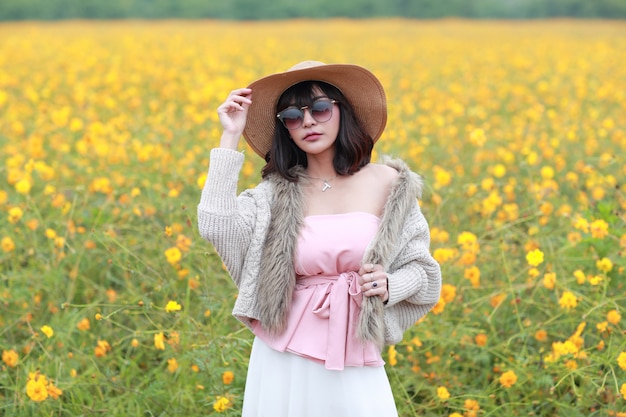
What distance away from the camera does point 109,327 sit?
127 inches

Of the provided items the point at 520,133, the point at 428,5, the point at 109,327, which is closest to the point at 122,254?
the point at 109,327

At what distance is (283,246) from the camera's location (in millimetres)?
2004

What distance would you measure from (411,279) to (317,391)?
32cm

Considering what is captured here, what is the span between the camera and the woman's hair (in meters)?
2.05

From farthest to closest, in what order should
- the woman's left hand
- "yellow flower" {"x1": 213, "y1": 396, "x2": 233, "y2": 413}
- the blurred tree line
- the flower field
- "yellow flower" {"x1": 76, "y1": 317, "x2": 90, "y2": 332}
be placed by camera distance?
the blurred tree line → "yellow flower" {"x1": 76, "y1": 317, "x2": 90, "y2": 332} → the flower field → "yellow flower" {"x1": 213, "y1": 396, "x2": 233, "y2": 413} → the woman's left hand

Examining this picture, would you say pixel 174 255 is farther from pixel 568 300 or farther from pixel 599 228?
pixel 599 228

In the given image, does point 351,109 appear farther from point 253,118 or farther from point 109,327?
point 109,327

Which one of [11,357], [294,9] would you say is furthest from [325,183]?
[294,9]

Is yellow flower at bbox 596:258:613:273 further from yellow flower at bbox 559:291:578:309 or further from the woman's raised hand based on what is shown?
the woman's raised hand

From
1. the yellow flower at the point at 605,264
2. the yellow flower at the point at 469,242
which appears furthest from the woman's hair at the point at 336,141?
the yellow flower at the point at 605,264

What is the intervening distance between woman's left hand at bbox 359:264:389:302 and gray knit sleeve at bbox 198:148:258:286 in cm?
29

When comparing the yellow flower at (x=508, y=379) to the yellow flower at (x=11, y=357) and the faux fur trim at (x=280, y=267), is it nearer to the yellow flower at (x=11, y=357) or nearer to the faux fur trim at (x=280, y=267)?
the faux fur trim at (x=280, y=267)

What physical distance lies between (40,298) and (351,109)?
1.68 m

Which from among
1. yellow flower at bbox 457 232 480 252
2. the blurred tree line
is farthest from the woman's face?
the blurred tree line
